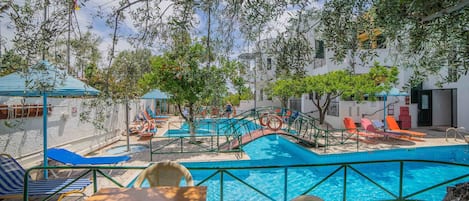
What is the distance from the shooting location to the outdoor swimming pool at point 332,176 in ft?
22.4

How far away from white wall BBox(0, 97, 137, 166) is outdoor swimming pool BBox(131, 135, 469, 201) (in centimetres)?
391

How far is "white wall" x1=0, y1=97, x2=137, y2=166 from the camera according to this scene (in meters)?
5.97

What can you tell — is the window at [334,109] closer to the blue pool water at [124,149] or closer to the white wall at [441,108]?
the white wall at [441,108]

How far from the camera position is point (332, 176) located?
27.0 feet

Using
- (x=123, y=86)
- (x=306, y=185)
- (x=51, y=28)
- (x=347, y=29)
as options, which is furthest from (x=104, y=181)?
(x=347, y=29)

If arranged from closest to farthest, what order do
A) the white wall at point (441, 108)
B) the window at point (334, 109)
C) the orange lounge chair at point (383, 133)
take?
the orange lounge chair at point (383, 133), the window at point (334, 109), the white wall at point (441, 108)

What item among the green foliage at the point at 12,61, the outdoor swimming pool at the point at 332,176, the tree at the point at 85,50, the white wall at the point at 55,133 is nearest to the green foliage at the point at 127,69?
the tree at the point at 85,50

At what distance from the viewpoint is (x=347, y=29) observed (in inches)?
135

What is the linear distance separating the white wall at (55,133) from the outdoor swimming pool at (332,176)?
12.8ft

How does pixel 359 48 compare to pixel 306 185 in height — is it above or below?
above

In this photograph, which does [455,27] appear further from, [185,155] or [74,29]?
[185,155]

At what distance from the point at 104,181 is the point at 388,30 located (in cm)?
673

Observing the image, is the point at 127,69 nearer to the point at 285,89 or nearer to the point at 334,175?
the point at 334,175

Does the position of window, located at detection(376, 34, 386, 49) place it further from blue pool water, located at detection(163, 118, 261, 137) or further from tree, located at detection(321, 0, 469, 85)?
blue pool water, located at detection(163, 118, 261, 137)
